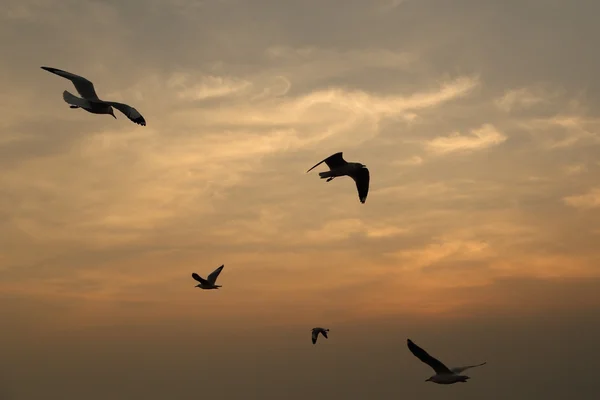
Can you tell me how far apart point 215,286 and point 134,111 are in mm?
27491

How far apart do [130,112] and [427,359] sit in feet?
63.5

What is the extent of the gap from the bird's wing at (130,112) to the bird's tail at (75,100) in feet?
3.64

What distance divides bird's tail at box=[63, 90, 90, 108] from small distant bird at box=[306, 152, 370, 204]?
46.3 feet

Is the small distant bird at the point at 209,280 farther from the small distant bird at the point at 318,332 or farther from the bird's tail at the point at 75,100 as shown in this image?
the bird's tail at the point at 75,100

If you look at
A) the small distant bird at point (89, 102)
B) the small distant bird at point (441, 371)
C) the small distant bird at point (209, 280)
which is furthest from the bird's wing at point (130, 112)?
the small distant bird at point (209, 280)

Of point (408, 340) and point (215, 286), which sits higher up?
point (215, 286)

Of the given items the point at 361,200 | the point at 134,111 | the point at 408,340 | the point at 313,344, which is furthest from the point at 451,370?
the point at 313,344

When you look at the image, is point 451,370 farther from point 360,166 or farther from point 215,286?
point 215,286

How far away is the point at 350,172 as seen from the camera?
47.2m

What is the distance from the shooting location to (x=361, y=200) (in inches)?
1906

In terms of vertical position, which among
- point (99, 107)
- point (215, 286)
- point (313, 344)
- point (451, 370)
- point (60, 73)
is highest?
point (60, 73)

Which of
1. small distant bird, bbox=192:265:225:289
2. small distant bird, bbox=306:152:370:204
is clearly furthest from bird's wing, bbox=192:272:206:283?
small distant bird, bbox=306:152:370:204

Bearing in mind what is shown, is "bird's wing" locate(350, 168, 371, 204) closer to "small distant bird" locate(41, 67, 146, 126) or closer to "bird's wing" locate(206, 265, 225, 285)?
"small distant bird" locate(41, 67, 146, 126)

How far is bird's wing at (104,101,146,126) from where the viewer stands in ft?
120
